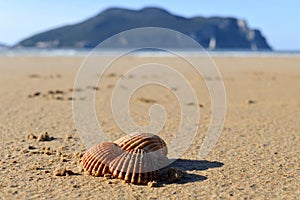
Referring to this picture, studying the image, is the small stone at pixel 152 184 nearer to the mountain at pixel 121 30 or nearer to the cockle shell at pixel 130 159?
the cockle shell at pixel 130 159

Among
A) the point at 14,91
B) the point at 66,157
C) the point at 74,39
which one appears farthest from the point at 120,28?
the point at 66,157

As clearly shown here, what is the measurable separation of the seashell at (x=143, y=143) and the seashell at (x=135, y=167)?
6.1 inches

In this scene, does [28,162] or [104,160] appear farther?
[28,162]

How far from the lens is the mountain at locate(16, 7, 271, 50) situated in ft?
419

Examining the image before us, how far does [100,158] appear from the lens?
4.56 metres

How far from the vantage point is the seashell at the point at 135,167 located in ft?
14.3

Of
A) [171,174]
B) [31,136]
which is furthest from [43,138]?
[171,174]

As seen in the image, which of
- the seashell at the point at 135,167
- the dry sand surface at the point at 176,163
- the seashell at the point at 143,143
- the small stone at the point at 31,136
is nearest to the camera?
the dry sand surface at the point at 176,163

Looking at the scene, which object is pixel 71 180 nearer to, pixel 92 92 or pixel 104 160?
pixel 104 160

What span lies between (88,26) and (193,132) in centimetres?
13718

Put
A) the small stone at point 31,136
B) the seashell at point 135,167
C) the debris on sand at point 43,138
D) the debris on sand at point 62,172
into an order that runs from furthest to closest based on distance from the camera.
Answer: the small stone at point 31,136
the debris on sand at point 43,138
the debris on sand at point 62,172
the seashell at point 135,167

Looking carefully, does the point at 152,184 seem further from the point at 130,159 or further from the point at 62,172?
the point at 62,172

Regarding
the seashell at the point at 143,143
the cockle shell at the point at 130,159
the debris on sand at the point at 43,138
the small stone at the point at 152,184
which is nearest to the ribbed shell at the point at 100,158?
the cockle shell at the point at 130,159

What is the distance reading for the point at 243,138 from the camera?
6.69 metres
